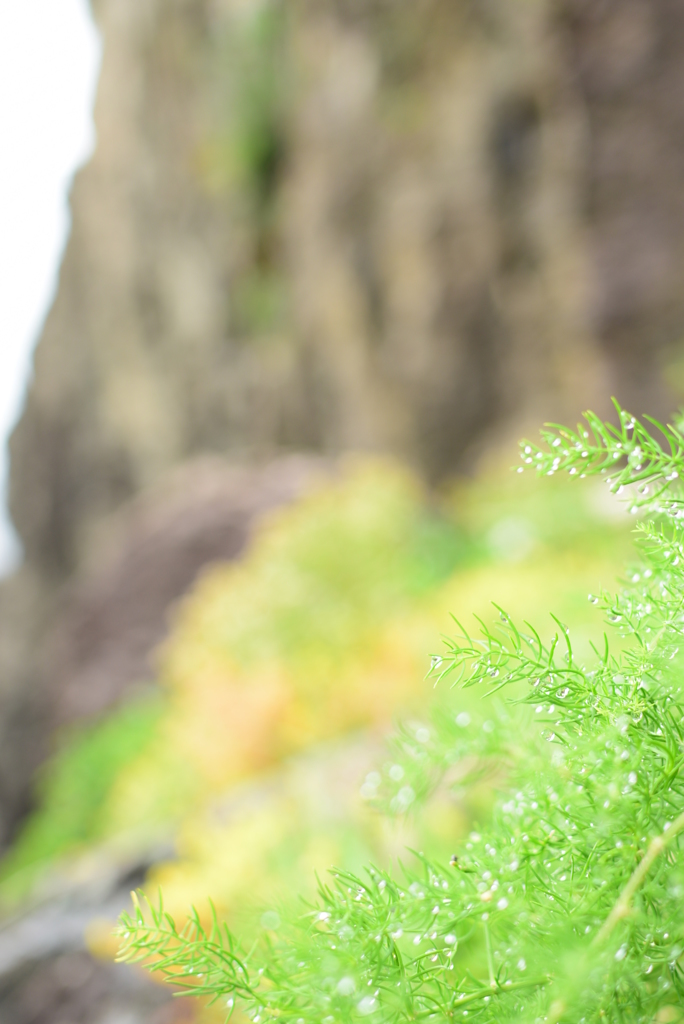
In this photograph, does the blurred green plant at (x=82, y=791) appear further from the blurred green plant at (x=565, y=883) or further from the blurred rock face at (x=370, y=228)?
the blurred green plant at (x=565, y=883)

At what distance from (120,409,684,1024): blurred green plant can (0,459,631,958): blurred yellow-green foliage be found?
24cm

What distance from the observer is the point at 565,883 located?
1.56ft

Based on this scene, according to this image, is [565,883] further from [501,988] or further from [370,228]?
[370,228]

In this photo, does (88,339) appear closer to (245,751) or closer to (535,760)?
(245,751)

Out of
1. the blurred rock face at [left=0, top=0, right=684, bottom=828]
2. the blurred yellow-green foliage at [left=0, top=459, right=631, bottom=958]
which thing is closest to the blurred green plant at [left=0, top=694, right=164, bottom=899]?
the blurred yellow-green foliage at [left=0, top=459, right=631, bottom=958]

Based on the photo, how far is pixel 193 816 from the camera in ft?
7.73

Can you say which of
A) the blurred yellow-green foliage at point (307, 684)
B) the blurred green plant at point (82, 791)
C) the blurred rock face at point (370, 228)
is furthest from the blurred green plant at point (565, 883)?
the blurred rock face at point (370, 228)

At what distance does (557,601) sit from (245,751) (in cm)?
127

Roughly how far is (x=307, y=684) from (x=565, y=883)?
97.3 inches

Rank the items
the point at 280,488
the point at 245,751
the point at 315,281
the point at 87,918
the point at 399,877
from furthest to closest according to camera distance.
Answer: the point at 315,281 < the point at 280,488 < the point at 245,751 < the point at 87,918 < the point at 399,877

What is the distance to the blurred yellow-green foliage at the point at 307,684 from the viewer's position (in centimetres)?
164

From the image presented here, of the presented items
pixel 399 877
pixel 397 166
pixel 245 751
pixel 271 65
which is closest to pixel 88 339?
pixel 271 65

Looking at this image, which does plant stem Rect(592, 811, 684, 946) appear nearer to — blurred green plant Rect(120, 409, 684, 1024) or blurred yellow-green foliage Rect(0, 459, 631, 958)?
blurred green plant Rect(120, 409, 684, 1024)

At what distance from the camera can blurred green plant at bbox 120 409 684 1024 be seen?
44cm
